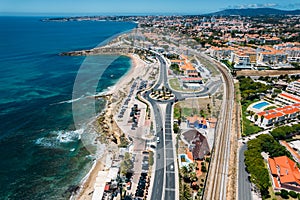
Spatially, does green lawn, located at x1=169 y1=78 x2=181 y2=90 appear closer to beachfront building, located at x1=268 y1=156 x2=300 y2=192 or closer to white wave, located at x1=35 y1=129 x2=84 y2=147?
white wave, located at x1=35 y1=129 x2=84 y2=147

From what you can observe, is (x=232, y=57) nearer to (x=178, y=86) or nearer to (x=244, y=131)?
(x=178, y=86)

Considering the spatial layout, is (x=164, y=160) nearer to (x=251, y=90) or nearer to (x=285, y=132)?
(x=285, y=132)

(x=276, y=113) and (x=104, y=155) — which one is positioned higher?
(x=276, y=113)

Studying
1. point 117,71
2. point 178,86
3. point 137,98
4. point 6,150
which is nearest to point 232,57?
point 178,86

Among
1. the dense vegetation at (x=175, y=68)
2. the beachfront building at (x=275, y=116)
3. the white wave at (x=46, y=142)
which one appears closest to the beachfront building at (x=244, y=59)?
the dense vegetation at (x=175, y=68)

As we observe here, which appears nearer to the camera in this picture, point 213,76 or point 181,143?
point 181,143

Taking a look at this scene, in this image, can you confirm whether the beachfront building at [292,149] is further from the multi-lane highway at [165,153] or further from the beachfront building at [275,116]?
the multi-lane highway at [165,153]
